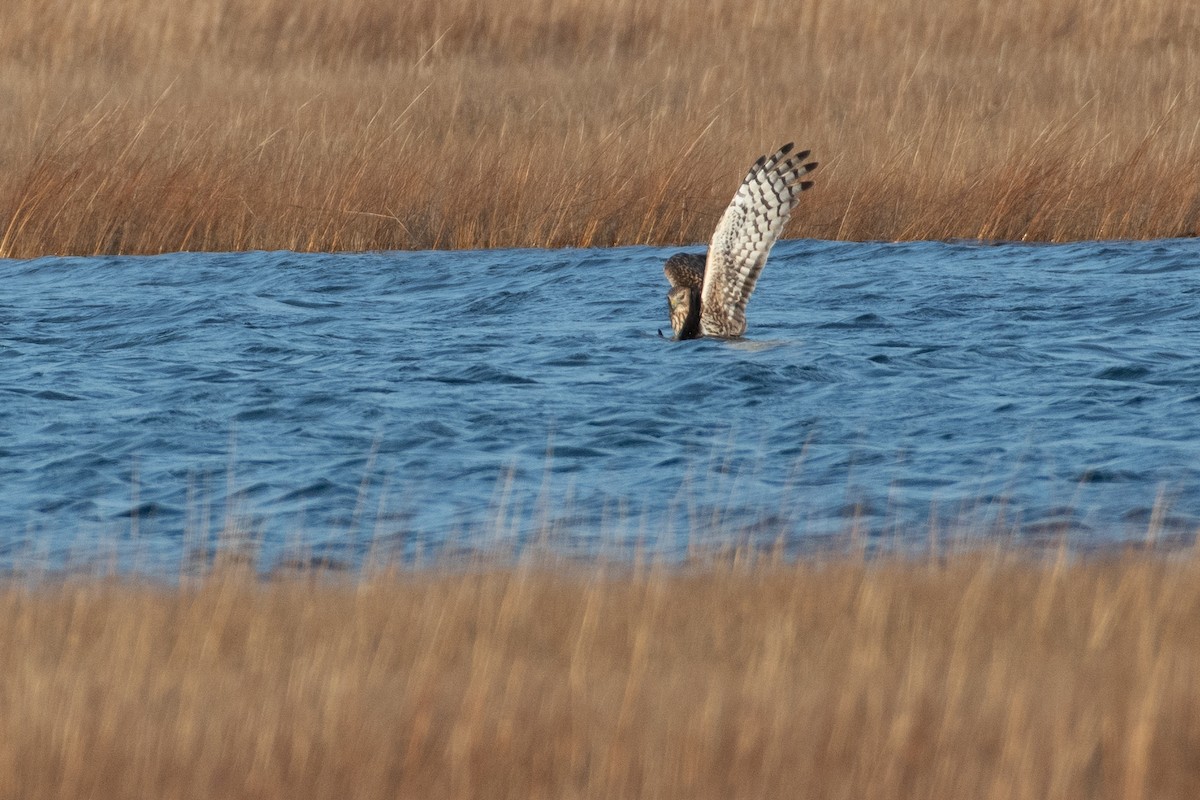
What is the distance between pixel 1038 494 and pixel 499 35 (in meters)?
13.7

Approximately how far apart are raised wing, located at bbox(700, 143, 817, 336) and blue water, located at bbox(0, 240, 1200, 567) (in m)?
0.46

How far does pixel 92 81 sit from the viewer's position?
17.7m

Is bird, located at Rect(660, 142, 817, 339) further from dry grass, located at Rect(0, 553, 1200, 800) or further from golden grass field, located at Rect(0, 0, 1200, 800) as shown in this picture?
dry grass, located at Rect(0, 553, 1200, 800)

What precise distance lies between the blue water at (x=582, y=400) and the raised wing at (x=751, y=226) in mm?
456

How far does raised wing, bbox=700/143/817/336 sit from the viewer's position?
10250mm

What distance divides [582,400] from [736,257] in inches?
55.8

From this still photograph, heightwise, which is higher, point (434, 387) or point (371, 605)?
point (371, 605)

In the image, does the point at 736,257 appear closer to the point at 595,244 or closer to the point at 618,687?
the point at 595,244

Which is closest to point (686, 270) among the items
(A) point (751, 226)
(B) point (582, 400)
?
(A) point (751, 226)

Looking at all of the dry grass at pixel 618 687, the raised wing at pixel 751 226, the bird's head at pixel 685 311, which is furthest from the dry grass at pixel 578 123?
the dry grass at pixel 618 687

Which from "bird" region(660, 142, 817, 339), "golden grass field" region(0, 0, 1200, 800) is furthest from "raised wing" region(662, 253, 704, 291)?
"golden grass field" region(0, 0, 1200, 800)

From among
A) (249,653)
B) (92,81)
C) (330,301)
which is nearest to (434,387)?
(330,301)

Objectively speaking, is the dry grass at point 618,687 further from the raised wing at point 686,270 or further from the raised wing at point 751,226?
the raised wing at point 686,270

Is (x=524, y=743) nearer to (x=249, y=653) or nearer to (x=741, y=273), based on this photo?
(x=249, y=653)
